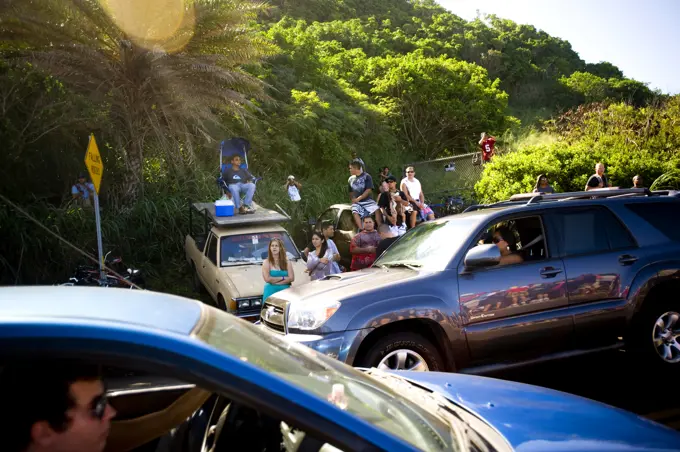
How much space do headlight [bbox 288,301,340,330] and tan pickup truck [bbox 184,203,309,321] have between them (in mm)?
3397

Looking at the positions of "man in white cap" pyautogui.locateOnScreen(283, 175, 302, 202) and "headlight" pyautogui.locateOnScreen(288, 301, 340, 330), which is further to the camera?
"man in white cap" pyautogui.locateOnScreen(283, 175, 302, 202)

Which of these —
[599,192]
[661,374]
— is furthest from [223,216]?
[661,374]

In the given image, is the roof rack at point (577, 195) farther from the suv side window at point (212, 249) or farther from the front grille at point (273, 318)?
the suv side window at point (212, 249)

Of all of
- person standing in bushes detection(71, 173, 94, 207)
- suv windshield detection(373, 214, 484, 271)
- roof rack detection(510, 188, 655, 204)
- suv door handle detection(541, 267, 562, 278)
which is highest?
person standing in bushes detection(71, 173, 94, 207)

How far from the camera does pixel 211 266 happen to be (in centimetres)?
995

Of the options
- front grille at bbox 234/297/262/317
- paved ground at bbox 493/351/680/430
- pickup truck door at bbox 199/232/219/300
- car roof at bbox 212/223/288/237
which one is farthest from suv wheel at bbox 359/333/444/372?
→ car roof at bbox 212/223/288/237

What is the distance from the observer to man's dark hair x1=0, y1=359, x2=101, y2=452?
1.70 meters

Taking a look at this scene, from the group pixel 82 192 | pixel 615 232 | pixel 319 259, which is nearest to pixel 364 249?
pixel 319 259

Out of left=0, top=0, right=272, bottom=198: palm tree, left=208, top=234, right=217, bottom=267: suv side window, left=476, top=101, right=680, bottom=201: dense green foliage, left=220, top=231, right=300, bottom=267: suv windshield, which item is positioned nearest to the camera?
left=220, top=231, right=300, bottom=267: suv windshield

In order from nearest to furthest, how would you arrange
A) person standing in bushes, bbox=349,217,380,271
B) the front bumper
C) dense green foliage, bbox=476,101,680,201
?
the front bumper
person standing in bushes, bbox=349,217,380,271
dense green foliage, bbox=476,101,680,201

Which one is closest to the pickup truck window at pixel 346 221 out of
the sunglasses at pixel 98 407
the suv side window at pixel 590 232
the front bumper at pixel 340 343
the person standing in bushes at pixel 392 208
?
the person standing in bushes at pixel 392 208

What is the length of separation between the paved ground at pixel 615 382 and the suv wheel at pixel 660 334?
223 mm

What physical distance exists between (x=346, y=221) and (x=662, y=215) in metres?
6.59

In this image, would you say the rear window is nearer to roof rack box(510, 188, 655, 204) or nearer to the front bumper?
roof rack box(510, 188, 655, 204)
